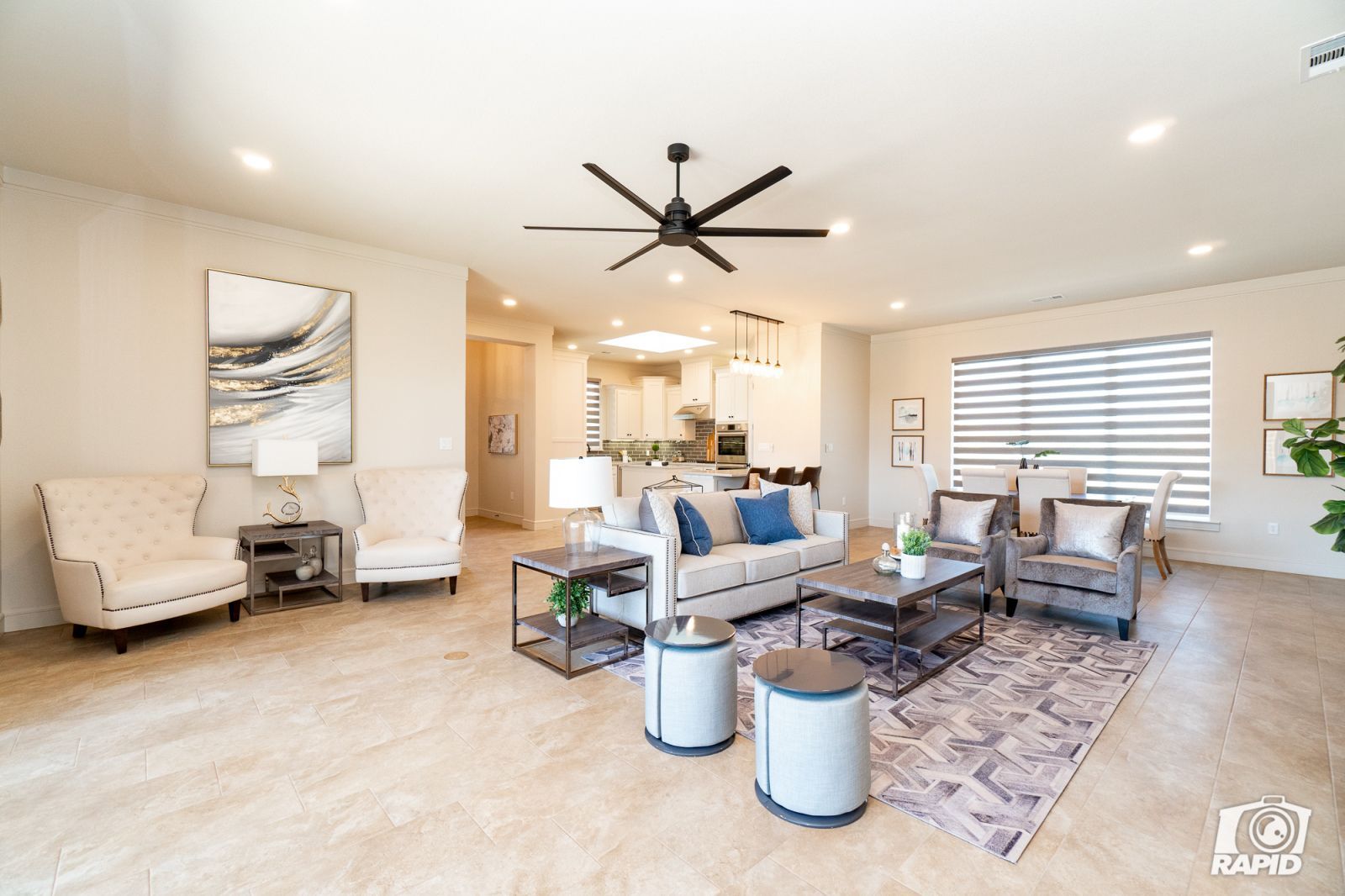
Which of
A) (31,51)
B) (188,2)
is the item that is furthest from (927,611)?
(31,51)

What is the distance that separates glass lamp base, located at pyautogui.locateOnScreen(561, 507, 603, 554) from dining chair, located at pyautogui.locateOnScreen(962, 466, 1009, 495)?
14.4 ft

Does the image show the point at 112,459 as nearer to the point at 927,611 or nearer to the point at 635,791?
the point at 635,791

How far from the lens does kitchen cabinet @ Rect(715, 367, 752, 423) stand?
9.45 m

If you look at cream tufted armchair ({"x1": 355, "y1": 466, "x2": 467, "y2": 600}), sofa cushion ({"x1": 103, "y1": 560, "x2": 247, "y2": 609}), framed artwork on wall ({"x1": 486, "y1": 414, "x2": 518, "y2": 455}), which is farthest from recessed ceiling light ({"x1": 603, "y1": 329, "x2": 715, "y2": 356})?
sofa cushion ({"x1": 103, "y1": 560, "x2": 247, "y2": 609})

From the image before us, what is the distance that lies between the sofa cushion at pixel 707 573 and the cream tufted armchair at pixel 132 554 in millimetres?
2942

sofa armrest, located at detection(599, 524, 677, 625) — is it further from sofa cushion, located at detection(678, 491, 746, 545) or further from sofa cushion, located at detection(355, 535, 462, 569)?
sofa cushion, located at detection(355, 535, 462, 569)

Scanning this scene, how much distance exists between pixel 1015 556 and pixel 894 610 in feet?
5.65

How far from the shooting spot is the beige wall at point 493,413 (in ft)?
28.0

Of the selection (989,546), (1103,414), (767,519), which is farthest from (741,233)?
(1103,414)

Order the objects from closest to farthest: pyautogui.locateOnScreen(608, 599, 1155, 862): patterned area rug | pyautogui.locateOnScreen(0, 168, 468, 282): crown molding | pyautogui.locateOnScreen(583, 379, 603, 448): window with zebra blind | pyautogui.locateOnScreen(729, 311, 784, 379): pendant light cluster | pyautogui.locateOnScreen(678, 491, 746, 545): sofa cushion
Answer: pyautogui.locateOnScreen(608, 599, 1155, 862): patterned area rug
pyautogui.locateOnScreen(0, 168, 468, 282): crown molding
pyautogui.locateOnScreen(678, 491, 746, 545): sofa cushion
pyautogui.locateOnScreen(729, 311, 784, 379): pendant light cluster
pyautogui.locateOnScreen(583, 379, 603, 448): window with zebra blind

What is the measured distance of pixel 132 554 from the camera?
3.74 m

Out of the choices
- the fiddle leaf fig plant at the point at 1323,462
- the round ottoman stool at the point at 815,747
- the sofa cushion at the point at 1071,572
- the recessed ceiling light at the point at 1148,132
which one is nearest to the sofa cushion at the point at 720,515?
the sofa cushion at the point at 1071,572

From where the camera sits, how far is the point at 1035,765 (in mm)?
2229

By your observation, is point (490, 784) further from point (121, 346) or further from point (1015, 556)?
point (121, 346)
